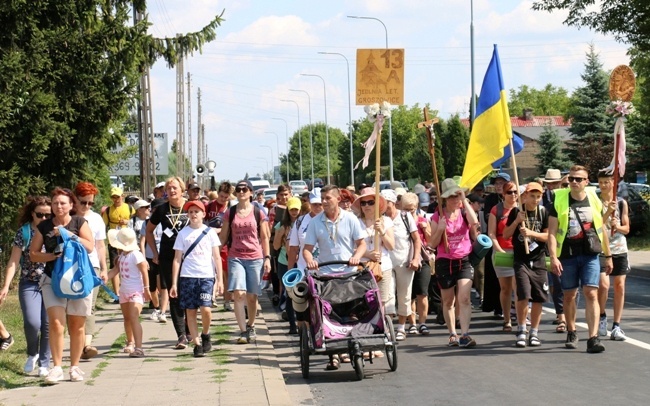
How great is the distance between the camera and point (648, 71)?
37.7 m

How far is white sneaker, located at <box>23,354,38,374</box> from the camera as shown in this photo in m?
10.8

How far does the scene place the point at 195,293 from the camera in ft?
39.5

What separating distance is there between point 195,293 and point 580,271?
412 cm

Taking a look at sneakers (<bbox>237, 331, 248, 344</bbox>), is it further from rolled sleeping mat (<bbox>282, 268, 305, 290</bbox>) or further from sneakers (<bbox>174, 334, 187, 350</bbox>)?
rolled sleeping mat (<bbox>282, 268, 305, 290</bbox>)

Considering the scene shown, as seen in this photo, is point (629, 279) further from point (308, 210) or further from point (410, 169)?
point (410, 169)

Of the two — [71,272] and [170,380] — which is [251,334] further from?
[71,272]

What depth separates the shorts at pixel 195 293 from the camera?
12.0 m


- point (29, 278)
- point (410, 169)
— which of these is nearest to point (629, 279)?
point (29, 278)

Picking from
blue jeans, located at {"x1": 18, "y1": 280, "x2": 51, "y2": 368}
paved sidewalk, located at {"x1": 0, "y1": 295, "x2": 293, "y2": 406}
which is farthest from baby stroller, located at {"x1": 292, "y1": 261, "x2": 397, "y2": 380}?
blue jeans, located at {"x1": 18, "y1": 280, "x2": 51, "y2": 368}

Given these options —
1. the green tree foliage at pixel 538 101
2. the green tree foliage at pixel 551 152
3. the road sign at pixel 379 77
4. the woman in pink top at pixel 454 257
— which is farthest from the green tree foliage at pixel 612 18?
the green tree foliage at pixel 538 101

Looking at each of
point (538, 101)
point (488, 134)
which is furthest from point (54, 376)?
point (538, 101)

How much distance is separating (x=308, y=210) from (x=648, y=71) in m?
26.0

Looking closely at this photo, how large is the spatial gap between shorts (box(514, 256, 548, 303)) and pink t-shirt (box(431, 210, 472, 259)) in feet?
2.01

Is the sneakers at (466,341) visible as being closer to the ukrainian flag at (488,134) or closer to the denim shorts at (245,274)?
the ukrainian flag at (488,134)
